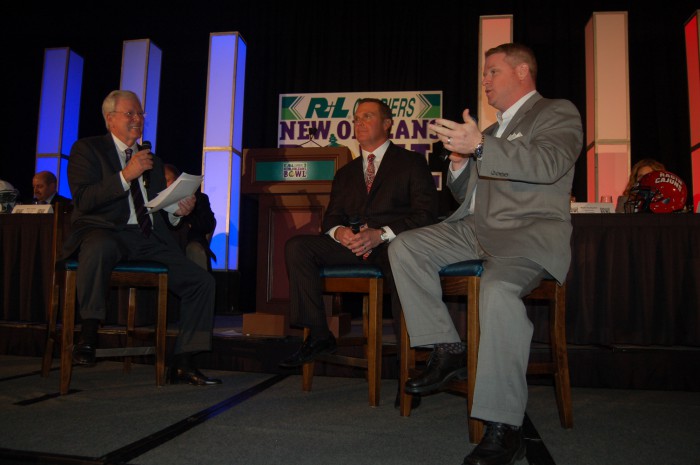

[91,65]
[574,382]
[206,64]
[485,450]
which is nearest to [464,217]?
[485,450]

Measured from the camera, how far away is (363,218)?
101 inches

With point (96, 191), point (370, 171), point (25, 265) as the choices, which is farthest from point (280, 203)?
point (25, 265)

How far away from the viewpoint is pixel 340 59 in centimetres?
575

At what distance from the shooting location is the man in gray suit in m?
1.47

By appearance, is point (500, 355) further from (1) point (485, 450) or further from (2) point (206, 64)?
(2) point (206, 64)

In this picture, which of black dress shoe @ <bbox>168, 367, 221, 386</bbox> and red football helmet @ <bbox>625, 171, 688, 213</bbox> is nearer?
black dress shoe @ <bbox>168, 367, 221, 386</bbox>

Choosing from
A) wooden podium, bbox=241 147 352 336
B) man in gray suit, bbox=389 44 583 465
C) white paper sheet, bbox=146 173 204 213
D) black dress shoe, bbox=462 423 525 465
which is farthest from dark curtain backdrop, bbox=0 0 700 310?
black dress shoe, bbox=462 423 525 465

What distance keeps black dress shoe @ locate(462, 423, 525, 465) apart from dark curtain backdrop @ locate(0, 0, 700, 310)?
13.9ft

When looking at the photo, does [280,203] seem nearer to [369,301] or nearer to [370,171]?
[370,171]

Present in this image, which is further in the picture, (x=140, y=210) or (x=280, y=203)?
(x=280, y=203)

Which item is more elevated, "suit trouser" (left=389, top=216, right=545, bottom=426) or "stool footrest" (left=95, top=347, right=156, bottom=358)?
"suit trouser" (left=389, top=216, right=545, bottom=426)

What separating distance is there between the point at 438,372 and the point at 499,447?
392 millimetres

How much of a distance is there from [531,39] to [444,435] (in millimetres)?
4651

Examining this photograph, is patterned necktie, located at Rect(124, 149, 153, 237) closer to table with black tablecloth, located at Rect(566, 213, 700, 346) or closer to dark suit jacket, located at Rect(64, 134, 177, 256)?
dark suit jacket, located at Rect(64, 134, 177, 256)
